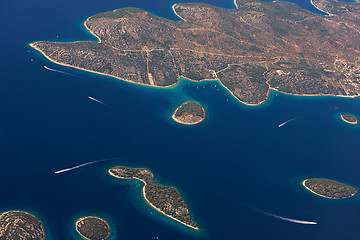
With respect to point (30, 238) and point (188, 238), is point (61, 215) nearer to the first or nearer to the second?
point (30, 238)

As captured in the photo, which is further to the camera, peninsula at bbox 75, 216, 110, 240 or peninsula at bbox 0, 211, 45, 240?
peninsula at bbox 75, 216, 110, 240

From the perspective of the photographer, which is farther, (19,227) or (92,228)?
(92,228)

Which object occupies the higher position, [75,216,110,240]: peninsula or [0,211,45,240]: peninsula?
[0,211,45,240]: peninsula

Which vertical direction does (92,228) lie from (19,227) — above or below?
below

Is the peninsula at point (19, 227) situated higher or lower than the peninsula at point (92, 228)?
higher
